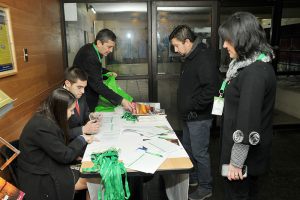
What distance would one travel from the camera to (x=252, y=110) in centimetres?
128

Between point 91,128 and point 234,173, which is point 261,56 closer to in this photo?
point 234,173

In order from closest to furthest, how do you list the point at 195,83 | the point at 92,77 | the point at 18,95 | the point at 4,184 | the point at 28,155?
the point at 4,184 < the point at 28,155 < the point at 18,95 < the point at 195,83 < the point at 92,77

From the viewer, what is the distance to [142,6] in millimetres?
3641

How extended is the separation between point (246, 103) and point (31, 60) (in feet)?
5.87

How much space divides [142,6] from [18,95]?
2.20m

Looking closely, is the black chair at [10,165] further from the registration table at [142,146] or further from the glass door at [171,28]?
the glass door at [171,28]

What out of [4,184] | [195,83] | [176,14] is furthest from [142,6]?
[4,184]

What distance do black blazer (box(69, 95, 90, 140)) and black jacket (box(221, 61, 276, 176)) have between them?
1049 millimetres

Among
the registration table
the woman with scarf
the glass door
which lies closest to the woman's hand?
the woman with scarf

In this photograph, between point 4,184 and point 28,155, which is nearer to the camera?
point 4,184

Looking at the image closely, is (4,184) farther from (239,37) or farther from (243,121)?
(239,37)

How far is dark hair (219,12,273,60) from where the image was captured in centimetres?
131

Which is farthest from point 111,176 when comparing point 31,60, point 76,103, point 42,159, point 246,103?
point 31,60

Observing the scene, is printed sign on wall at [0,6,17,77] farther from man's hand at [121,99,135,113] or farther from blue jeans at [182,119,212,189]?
blue jeans at [182,119,212,189]
